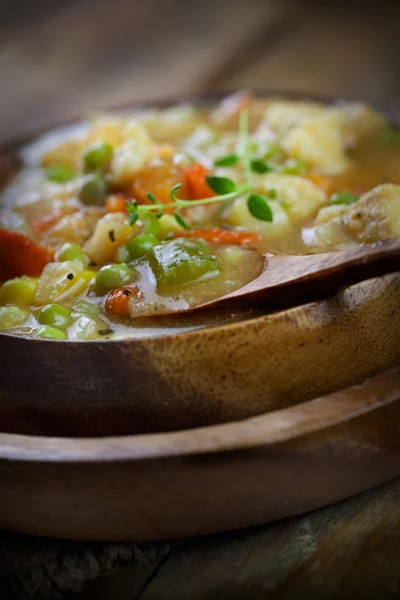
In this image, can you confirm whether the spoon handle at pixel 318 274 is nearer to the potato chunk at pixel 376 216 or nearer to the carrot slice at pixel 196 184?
the potato chunk at pixel 376 216

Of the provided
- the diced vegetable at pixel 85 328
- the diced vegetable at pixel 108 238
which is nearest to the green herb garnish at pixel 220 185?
the diced vegetable at pixel 108 238

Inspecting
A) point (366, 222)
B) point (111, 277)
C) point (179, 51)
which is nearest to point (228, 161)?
point (366, 222)

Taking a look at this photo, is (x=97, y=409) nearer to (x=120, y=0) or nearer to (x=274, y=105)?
(x=274, y=105)

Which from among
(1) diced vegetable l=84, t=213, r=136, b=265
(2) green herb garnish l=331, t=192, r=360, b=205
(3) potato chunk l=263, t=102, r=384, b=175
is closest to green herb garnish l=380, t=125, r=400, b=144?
(3) potato chunk l=263, t=102, r=384, b=175

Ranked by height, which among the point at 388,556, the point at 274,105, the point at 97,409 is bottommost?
the point at 388,556

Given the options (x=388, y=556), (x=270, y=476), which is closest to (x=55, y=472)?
(x=270, y=476)

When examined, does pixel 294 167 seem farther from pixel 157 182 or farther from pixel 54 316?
pixel 54 316
